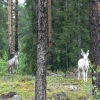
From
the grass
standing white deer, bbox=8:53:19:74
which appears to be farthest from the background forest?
the grass

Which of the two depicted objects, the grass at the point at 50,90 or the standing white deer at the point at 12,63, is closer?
the grass at the point at 50,90

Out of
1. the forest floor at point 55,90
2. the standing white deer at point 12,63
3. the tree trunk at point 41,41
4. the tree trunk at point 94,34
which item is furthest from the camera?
the standing white deer at point 12,63

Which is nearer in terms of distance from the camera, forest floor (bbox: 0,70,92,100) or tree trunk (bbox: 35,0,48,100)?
tree trunk (bbox: 35,0,48,100)

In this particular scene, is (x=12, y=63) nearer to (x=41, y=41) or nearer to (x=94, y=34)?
(x=94, y=34)

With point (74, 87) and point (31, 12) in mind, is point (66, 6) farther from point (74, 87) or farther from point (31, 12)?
point (74, 87)

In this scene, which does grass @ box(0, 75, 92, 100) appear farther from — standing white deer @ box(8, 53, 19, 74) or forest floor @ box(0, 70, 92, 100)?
standing white deer @ box(8, 53, 19, 74)

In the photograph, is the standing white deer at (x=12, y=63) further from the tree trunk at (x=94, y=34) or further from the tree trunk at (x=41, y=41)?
the tree trunk at (x=41, y=41)

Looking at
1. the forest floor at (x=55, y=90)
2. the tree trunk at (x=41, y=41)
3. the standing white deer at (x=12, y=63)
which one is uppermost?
the tree trunk at (x=41, y=41)

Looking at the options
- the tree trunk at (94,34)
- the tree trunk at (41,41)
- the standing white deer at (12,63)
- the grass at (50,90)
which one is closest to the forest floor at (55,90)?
the grass at (50,90)

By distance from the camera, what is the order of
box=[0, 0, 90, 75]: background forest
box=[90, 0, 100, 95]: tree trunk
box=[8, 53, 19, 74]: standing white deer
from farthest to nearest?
1. box=[8, 53, 19, 74]: standing white deer
2. box=[0, 0, 90, 75]: background forest
3. box=[90, 0, 100, 95]: tree trunk

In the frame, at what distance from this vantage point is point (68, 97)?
16031 millimetres

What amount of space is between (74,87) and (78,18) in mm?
11911

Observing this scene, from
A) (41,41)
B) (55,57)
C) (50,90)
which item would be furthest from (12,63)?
(41,41)

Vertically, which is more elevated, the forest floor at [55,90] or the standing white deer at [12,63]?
the standing white deer at [12,63]
